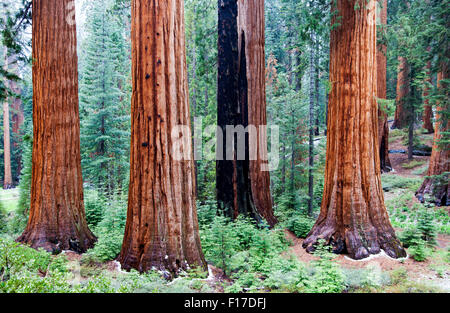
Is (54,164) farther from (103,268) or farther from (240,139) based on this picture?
(240,139)

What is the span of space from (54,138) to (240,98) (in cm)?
471

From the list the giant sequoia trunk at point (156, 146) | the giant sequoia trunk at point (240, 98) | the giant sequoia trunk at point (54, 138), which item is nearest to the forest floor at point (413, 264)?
the giant sequoia trunk at point (240, 98)

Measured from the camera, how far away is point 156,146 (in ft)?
14.5

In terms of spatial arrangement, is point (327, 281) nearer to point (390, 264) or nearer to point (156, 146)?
point (390, 264)

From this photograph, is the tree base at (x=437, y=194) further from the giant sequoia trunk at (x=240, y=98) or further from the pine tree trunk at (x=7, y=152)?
the pine tree trunk at (x=7, y=152)

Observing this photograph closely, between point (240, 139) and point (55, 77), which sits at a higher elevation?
point (55, 77)

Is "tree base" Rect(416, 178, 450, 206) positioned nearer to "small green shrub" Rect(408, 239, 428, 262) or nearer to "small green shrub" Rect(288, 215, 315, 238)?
"small green shrub" Rect(288, 215, 315, 238)

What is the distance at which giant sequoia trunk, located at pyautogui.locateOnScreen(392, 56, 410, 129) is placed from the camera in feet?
61.9

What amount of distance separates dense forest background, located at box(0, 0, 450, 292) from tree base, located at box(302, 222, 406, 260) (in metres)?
0.24

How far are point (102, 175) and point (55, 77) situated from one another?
28.9ft

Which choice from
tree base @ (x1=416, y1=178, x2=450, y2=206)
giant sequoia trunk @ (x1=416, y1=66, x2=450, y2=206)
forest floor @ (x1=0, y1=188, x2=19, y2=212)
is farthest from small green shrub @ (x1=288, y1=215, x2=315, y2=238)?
forest floor @ (x1=0, y1=188, x2=19, y2=212)

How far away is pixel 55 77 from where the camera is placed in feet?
20.3

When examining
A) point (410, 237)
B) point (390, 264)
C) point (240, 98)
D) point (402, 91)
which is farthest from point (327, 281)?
point (402, 91)
